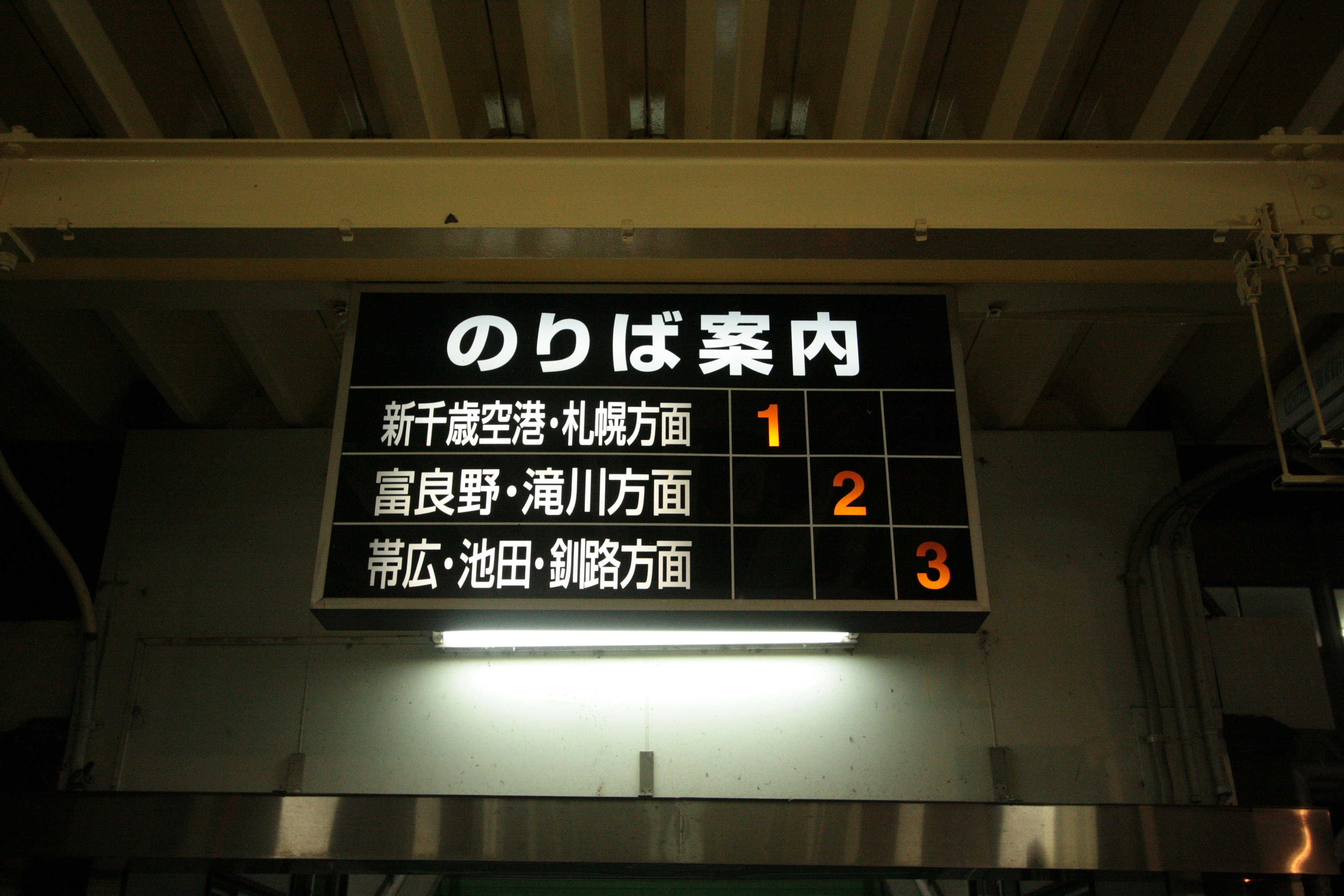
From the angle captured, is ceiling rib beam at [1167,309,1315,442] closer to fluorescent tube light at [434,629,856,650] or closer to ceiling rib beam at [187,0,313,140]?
fluorescent tube light at [434,629,856,650]

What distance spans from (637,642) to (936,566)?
1928 mm

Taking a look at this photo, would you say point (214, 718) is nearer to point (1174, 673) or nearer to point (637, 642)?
point (637, 642)

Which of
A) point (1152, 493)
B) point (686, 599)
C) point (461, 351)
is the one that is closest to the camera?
point (686, 599)

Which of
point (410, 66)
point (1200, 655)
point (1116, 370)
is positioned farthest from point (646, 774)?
point (410, 66)

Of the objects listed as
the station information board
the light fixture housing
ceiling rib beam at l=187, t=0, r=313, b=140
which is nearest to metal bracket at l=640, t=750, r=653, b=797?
the light fixture housing

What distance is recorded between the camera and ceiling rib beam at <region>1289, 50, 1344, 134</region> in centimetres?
314

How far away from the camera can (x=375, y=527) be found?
2756 mm

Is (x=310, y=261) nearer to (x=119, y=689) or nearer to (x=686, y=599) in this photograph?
(x=686, y=599)

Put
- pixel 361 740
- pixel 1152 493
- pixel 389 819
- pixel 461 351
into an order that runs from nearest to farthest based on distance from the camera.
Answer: pixel 389 819 < pixel 461 351 < pixel 361 740 < pixel 1152 493

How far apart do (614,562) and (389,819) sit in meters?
0.96

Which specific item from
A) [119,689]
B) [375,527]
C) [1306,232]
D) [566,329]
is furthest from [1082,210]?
[119,689]

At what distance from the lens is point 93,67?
10.2ft

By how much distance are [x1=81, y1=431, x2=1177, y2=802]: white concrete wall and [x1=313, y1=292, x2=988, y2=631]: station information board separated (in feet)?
5.92

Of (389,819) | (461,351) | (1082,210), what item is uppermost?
(1082,210)
